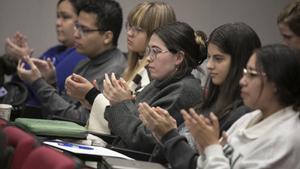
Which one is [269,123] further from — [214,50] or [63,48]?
[63,48]

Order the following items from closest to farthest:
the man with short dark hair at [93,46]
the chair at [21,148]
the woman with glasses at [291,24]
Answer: the chair at [21,148] → the woman with glasses at [291,24] → the man with short dark hair at [93,46]

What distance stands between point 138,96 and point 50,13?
2.54 m

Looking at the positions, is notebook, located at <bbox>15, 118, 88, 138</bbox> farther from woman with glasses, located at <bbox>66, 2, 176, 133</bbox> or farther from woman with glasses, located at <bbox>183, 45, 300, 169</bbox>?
woman with glasses, located at <bbox>183, 45, 300, 169</bbox>

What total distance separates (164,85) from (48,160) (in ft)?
3.57

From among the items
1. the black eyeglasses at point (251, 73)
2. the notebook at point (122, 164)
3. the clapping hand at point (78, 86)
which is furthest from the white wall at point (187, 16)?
the notebook at point (122, 164)

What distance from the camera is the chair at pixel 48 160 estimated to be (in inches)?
85.3

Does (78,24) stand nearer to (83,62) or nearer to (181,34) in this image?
(83,62)

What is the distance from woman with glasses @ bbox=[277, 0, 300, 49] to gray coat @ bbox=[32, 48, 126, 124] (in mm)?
1294

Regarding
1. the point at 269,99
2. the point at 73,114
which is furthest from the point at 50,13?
the point at 269,99

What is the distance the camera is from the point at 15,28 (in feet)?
19.1

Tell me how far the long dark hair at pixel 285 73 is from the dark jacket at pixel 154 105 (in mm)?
826

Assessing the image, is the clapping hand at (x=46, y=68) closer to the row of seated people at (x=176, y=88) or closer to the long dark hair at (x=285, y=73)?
the row of seated people at (x=176, y=88)

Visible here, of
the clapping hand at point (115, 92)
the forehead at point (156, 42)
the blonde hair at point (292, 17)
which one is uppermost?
the blonde hair at point (292, 17)

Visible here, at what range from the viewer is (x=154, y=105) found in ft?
10.6
